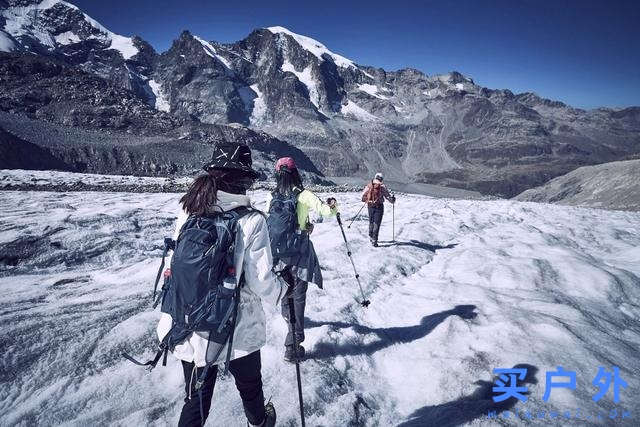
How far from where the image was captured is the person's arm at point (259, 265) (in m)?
2.85

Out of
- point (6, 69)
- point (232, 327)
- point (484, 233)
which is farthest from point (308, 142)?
point (232, 327)

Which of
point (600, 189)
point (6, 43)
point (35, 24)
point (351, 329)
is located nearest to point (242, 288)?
point (351, 329)

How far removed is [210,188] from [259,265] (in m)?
0.74

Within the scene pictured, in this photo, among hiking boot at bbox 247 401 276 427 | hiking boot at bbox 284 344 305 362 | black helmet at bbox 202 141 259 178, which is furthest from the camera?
hiking boot at bbox 284 344 305 362

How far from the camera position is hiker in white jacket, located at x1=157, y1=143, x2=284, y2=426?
2.79 metres

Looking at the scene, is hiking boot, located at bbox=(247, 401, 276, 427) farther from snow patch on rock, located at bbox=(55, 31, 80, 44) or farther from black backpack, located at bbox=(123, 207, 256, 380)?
snow patch on rock, located at bbox=(55, 31, 80, 44)

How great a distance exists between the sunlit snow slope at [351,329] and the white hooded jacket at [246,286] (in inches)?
72.6

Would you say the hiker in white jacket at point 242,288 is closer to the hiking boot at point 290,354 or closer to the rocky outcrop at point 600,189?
the hiking boot at point 290,354

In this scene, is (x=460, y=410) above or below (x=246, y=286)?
below

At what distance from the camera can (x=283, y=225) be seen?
16.0 feet

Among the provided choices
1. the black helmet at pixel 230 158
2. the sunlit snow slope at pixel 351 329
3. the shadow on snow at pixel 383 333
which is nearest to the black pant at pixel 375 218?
the sunlit snow slope at pixel 351 329

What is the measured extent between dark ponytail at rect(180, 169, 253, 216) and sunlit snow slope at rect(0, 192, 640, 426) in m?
2.84

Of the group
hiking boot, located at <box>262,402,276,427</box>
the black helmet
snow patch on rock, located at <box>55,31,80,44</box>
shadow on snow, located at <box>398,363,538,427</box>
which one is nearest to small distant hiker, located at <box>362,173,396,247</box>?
shadow on snow, located at <box>398,363,538,427</box>

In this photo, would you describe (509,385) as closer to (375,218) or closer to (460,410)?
(460,410)
